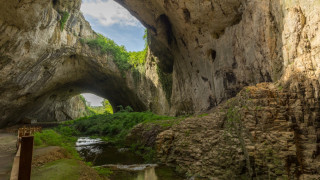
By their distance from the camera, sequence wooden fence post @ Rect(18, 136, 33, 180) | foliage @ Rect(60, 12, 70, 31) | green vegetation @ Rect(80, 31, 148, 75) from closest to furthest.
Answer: wooden fence post @ Rect(18, 136, 33, 180) → foliage @ Rect(60, 12, 70, 31) → green vegetation @ Rect(80, 31, 148, 75)

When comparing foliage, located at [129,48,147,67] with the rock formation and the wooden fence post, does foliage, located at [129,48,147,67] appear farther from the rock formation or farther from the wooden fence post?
the wooden fence post

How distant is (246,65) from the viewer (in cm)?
881

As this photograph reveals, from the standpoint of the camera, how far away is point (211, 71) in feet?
38.2

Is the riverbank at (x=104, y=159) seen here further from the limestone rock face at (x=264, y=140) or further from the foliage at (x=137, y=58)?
the foliage at (x=137, y=58)

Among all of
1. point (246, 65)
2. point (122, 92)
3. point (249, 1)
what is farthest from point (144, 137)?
point (122, 92)

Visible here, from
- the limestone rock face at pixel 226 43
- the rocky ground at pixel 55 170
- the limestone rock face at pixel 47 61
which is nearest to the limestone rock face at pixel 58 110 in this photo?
the limestone rock face at pixel 47 61

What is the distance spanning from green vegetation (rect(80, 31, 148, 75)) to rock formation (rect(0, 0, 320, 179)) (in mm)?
751

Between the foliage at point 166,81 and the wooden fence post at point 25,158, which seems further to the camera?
the foliage at point 166,81

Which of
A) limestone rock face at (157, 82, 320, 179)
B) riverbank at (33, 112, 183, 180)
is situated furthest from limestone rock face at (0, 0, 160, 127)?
limestone rock face at (157, 82, 320, 179)

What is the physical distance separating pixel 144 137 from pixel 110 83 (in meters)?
17.1

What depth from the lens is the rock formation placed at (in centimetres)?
476

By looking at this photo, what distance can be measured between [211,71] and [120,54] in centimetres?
1409

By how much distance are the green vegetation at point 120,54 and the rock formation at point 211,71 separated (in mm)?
751

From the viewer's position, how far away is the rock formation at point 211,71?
4758mm
